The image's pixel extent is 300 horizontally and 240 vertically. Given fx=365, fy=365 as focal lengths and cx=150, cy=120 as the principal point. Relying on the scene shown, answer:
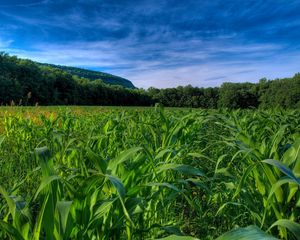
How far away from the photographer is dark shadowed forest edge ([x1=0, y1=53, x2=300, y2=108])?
67.4 metres

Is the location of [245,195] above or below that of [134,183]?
below

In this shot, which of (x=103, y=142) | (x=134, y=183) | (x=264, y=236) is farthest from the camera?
(x=103, y=142)

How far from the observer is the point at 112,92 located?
308ft

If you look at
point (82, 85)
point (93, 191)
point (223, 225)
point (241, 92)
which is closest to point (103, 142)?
point (223, 225)

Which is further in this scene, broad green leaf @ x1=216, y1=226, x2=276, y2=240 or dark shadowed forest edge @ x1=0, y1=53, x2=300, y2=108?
dark shadowed forest edge @ x1=0, y1=53, x2=300, y2=108

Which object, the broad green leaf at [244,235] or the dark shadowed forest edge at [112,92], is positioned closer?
the broad green leaf at [244,235]

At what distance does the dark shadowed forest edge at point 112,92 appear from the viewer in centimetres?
6738

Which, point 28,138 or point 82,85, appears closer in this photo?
point 28,138

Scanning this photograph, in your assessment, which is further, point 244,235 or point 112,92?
point 112,92

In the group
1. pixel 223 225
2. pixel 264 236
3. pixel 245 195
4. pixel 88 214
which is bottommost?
pixel 223 225

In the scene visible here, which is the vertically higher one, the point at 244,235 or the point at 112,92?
the point at 112,92

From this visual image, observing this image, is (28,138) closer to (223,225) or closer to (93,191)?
(223,225)

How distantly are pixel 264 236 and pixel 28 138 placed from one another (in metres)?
5.22

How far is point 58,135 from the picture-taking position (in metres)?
3.29
